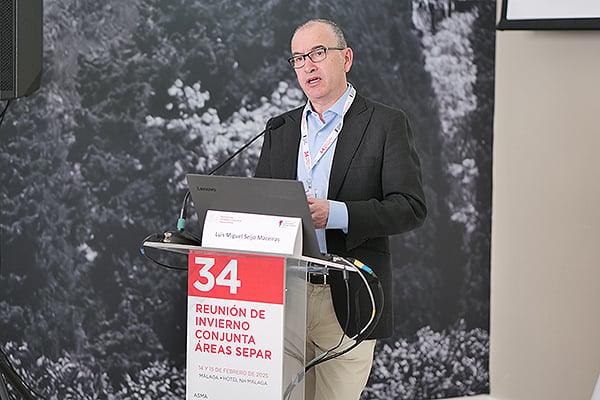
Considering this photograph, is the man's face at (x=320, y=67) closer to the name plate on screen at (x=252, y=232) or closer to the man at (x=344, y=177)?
the man at (x=344, y=177)

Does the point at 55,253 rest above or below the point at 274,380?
above

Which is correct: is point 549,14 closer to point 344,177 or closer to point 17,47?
point 344,177

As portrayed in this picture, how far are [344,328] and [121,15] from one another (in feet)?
5.40

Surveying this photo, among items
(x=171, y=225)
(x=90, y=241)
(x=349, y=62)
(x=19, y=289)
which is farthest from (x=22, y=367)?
(x=349, y=62)

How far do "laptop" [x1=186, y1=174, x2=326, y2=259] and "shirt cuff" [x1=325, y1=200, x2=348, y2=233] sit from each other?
23cm

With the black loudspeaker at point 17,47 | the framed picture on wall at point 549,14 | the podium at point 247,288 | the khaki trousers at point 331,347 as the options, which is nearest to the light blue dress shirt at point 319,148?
the khaki trousers at point 331,347

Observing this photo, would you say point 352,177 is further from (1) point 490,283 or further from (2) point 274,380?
(1) point 490,283

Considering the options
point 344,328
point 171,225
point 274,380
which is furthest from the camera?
point 171,225

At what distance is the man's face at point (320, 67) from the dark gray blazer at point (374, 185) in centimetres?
10

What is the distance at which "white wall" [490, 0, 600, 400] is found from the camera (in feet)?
12.1

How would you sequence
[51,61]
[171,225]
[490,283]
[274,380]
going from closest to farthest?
[274,380] → [51,61] → [171,225] → [490,283]

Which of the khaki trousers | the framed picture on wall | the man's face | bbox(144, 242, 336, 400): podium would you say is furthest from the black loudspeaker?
the framed picture on wall

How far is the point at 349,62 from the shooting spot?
9.30ft

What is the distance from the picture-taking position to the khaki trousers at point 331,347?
8.84ft
